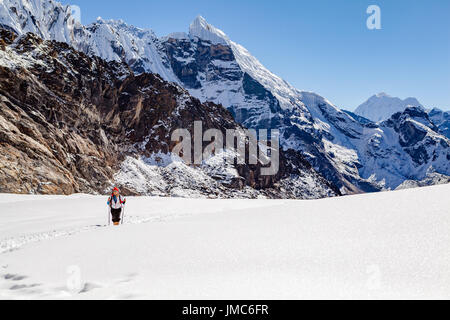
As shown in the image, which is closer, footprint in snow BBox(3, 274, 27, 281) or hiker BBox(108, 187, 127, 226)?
footprint in snow BBox(3, 274, 27, 281)

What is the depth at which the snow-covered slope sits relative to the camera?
470 centimetres

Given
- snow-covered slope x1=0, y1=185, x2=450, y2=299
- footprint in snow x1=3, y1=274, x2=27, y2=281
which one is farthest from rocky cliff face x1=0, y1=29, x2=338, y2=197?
footprint in snow x1=3, y1=274, x2=27, y2=281

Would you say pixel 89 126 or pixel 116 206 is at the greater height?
pixel 89 126

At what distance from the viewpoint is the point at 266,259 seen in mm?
5969

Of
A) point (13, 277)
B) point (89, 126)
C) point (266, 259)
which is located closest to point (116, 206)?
point (13, 277)

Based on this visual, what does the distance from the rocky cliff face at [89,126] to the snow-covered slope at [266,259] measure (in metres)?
44.2

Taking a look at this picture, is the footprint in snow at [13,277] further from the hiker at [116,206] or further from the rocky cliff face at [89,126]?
the rocky cliff face at [89,126]

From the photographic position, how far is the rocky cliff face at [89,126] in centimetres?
5338

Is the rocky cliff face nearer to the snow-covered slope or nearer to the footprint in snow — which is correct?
the snow-covered slope

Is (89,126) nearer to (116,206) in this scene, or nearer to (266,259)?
(116,206)

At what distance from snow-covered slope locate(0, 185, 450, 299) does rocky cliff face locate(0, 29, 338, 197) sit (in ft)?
145

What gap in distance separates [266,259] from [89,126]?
8362 cm

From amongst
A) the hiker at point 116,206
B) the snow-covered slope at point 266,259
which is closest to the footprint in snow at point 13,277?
the snow-covered slope at point 266,259
